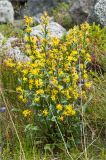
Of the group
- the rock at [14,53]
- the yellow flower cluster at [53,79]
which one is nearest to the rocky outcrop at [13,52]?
the rock at [14,53]

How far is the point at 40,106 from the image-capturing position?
11.7ft

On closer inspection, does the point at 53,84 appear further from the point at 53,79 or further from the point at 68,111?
the point at 68,111

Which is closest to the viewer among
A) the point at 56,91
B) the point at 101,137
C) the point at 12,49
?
the point at 56,91

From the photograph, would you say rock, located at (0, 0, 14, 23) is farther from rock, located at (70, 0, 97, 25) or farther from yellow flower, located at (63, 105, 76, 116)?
yellow flower, located at (63, 105, 76, 116)

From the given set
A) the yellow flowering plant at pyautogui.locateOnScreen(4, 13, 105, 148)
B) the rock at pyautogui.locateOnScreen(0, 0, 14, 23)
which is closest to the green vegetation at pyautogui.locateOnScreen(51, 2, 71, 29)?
the rock at pyautogui.locateOnScreen(0, 0, 14, 23)

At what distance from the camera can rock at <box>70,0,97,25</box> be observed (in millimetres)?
8305

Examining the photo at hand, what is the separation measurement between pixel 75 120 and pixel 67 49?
580 mm

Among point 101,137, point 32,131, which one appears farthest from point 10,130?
point 101,137

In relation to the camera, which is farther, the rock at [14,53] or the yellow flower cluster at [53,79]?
the rock at [14,53]

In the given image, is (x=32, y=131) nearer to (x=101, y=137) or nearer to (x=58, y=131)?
(x=58, y=131)

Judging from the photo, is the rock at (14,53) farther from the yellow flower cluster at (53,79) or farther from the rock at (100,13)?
the rock at (100,13)

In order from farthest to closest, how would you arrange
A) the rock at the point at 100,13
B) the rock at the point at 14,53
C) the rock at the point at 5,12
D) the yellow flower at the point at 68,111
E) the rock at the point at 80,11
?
the rock at the point at 5,12 → the rock at the point at 80,11 → the rock at the point at 100,13 → the rock at the point at 14,53 → the yellow flower at the point at 68,111

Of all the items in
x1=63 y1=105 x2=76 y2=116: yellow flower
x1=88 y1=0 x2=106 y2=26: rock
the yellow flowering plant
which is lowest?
x1=63 y1=105 x2=76 y2=116: yellow flower

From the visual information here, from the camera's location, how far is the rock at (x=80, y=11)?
8.30 m
